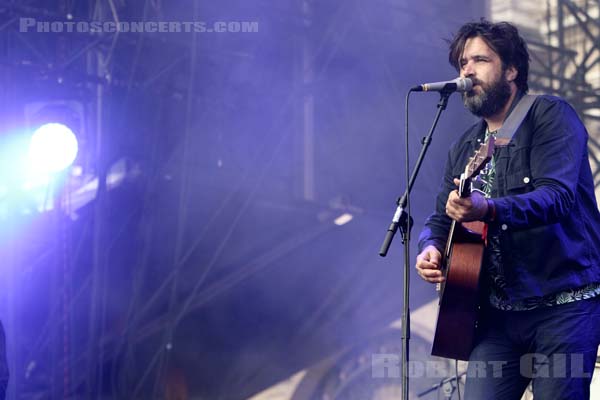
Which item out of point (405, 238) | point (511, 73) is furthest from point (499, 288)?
point (511, 73)

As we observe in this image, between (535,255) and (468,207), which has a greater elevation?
(468,207)

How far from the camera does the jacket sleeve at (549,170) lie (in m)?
2.57

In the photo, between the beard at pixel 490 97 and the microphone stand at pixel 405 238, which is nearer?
the microphone stand at pixel 405 238

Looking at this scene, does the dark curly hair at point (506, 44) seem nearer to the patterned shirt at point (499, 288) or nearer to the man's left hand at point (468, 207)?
the patterned shirt at point (499, 288)

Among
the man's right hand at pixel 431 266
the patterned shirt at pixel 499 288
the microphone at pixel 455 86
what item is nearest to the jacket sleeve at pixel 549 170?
the patterned shirt at pixel 499 288

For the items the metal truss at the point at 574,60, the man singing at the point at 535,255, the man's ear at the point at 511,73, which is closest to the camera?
the man singing at the point at 535,255

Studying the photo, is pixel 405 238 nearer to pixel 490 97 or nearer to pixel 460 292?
pixel 460 292

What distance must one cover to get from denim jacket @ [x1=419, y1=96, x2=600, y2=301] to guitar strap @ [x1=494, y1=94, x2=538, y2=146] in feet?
0.06

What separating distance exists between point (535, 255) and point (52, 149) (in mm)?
4727

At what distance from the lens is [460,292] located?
2836mm

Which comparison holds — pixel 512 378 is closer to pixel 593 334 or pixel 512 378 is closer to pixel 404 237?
pixel 593 334

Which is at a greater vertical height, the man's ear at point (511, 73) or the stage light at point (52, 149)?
the man's ear at point (511, 73)

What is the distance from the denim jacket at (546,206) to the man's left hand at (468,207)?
61mm

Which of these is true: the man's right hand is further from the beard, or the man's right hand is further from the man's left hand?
the beard
